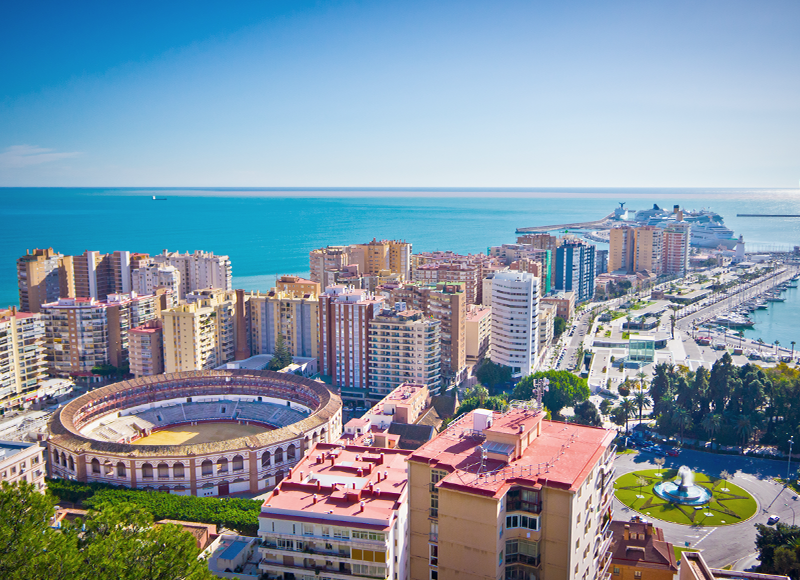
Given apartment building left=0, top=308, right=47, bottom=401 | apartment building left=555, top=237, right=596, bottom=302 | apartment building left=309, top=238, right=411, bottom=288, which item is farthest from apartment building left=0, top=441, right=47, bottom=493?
apartment building left=555, top=237, right=596, bottom=302

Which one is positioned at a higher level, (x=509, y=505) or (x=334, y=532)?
(x=509, y=505)

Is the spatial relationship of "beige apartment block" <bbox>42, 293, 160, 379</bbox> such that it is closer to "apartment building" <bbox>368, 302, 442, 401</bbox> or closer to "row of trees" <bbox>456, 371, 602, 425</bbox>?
"apartment building" <bbox>368, 302, 442, 401</bbox>

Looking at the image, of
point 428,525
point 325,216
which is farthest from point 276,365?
point 325,216

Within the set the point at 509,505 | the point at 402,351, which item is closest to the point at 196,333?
the point at 402,351

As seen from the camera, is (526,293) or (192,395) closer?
(192,395)

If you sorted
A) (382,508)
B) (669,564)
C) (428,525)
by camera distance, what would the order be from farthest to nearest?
(669,564), (382,508), (428,525)

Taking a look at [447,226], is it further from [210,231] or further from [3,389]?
[3,389]

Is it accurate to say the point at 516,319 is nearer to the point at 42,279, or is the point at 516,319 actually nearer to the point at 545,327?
the point at 545,327
